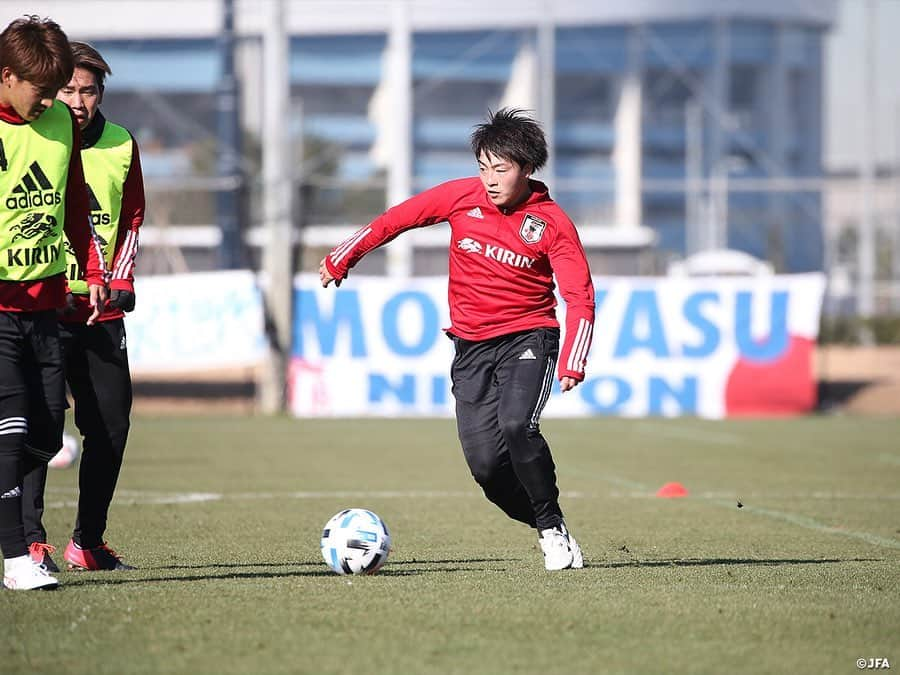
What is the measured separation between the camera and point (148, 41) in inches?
1983

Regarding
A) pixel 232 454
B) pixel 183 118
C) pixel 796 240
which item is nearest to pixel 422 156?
pixel 183 118

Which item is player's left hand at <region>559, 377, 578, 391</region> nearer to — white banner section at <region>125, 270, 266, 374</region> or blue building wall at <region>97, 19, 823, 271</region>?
white banner section at <region>125, 270, 266, 374</region>

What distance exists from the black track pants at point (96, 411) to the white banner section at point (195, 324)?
15.4 metres

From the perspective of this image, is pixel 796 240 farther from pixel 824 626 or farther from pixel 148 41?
pixel 824 626

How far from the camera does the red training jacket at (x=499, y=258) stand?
6840 millimetres

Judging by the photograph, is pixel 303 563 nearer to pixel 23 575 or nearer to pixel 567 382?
pixel 567 382

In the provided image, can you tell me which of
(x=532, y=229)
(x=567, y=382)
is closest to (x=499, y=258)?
(x=532, y=229)

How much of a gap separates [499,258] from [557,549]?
1.34m

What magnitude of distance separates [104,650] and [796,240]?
154 ft

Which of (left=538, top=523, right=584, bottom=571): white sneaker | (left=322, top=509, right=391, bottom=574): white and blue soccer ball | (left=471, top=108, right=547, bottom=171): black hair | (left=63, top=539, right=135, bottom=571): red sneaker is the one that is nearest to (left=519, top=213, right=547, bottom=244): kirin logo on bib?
(left=471, top=108, right=547, bottom=171): black hair

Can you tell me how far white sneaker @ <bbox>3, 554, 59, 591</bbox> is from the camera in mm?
5805

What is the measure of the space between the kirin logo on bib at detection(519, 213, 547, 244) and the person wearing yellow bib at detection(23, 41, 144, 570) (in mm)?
1738

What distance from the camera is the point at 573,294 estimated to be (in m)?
6.80

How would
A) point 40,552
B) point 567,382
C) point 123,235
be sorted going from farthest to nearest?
point 123,235 → point 567,382 → point 40,552
